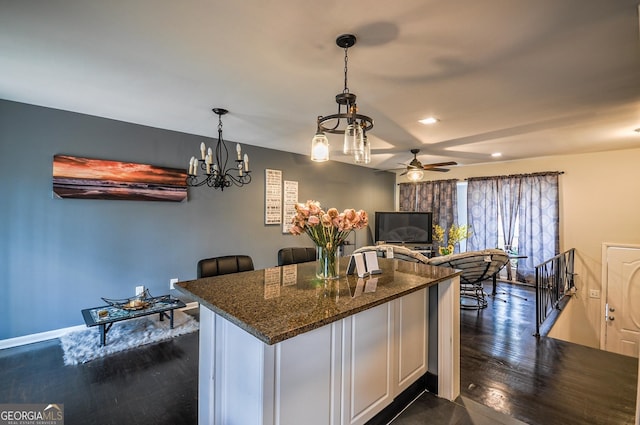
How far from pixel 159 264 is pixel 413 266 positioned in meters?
3.26

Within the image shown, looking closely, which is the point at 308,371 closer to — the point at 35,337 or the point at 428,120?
the point at 428,120

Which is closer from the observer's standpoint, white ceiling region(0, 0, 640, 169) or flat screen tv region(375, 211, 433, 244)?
white ceiling region(0, 0, 640, 169)

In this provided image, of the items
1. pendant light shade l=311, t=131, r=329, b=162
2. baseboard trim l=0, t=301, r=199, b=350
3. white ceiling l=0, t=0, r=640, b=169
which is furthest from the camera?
baseboard trim l=0, t=301, r=199, b=350

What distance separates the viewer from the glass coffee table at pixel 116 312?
2.85 meters

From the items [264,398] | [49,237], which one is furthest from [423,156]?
[49,237]

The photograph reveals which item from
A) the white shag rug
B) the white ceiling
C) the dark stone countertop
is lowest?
the white shag rug

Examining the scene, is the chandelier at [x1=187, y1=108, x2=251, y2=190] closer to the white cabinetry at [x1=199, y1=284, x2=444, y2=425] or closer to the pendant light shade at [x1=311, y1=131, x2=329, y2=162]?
the pendant light shade at [x1=311, y1=131, x2=329, y2=162]

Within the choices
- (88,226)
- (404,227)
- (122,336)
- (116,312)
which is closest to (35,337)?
(122,336)

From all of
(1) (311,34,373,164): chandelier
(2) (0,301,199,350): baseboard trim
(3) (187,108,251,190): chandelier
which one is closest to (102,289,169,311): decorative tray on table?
(2) (0,301,199,350): baseboard trim

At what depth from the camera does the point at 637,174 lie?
15.2 ft

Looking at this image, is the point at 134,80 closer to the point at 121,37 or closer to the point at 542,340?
the point at 121,37

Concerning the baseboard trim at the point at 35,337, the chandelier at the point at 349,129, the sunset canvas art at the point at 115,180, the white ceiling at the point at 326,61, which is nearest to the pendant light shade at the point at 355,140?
the chandelier at the point at 349,129

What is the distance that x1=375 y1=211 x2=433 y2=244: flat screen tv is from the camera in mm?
6516

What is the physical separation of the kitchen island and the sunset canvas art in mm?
2419
